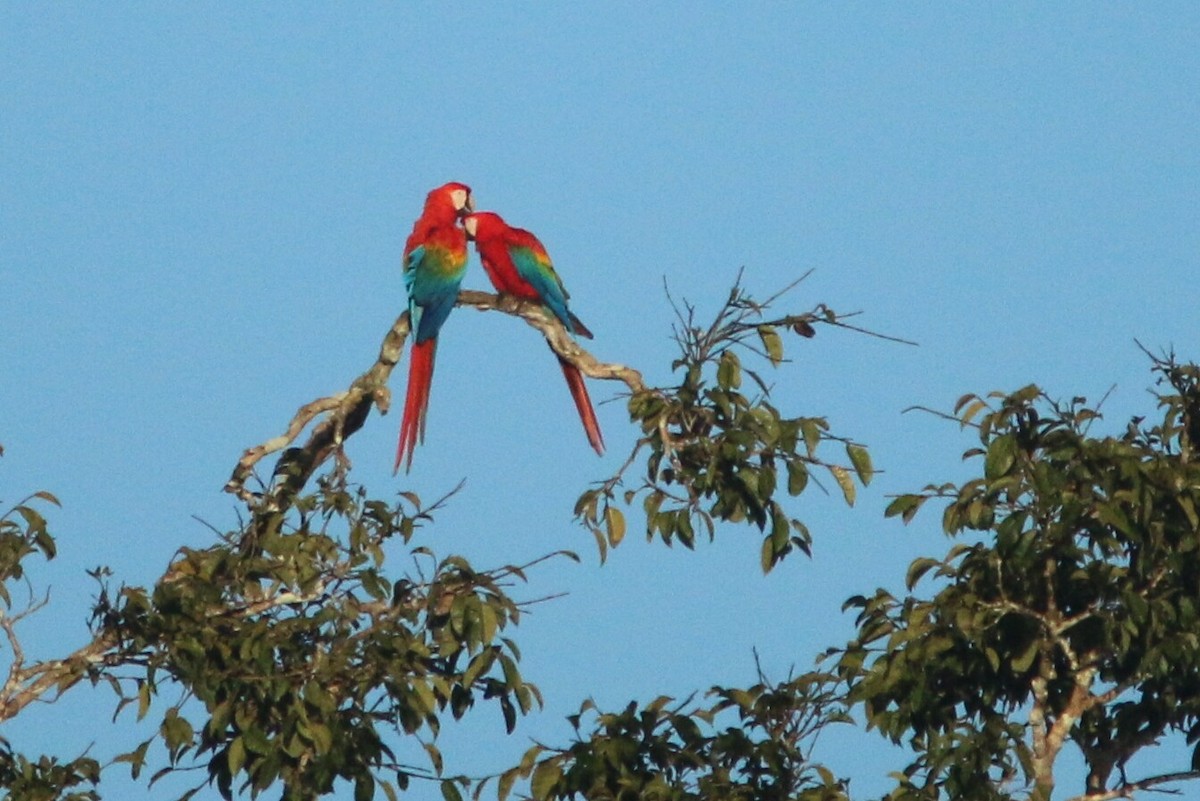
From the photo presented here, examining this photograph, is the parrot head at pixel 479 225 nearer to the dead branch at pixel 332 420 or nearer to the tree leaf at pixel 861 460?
the dead branch at pixel 332 420

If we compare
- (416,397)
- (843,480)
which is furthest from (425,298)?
(843,480)

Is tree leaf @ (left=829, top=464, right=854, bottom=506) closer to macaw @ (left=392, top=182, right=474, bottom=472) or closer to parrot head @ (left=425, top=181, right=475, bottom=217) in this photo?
macaw @ (left=392, top=182, right=474, bottom=472)

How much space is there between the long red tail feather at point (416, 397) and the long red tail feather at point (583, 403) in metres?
0.47

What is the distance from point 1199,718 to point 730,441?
1.30 metres

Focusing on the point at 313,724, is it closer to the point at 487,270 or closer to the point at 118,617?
the point at 118,617

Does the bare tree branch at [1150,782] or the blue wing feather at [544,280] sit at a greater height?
the blue wing feather at [544,280]

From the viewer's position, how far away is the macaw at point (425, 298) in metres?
5.93

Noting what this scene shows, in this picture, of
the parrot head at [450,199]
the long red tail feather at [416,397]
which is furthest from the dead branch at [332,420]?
the parrot head at [450,199]

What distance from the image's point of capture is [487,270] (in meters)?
6.99

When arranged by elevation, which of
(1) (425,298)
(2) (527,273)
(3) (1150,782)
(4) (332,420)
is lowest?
(3) (1150,782)

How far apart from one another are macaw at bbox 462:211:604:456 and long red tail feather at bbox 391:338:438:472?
468 millimetres

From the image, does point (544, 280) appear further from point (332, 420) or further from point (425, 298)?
point (332, 420)

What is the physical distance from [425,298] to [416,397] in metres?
0.37

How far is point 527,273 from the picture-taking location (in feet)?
22.0
